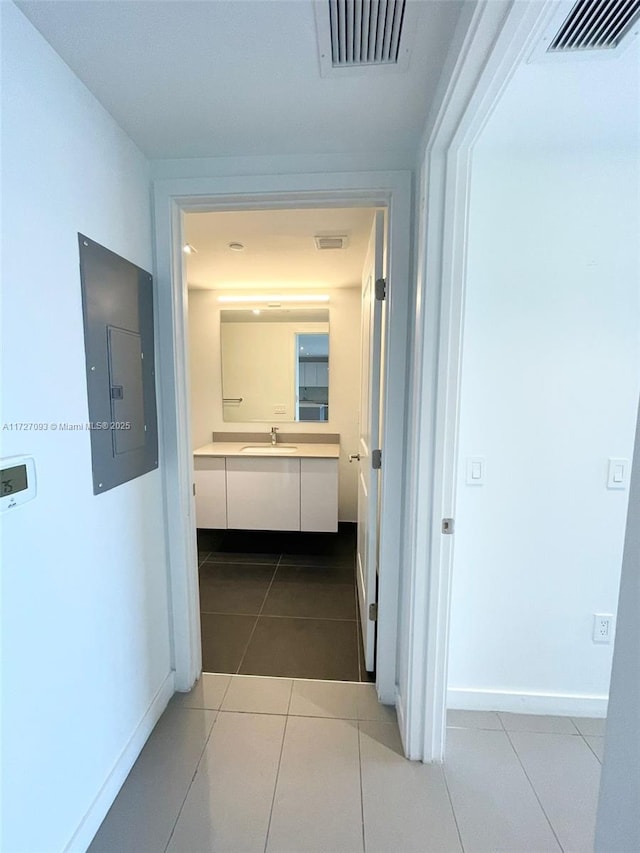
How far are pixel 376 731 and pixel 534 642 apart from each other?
751mm

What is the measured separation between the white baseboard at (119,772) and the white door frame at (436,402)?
1.00m

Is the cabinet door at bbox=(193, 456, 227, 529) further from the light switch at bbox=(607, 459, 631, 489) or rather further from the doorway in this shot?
the light switch at bbox=(607, 459, 631, 489)

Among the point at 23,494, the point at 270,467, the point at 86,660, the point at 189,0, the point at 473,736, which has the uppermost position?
the point at 189,0

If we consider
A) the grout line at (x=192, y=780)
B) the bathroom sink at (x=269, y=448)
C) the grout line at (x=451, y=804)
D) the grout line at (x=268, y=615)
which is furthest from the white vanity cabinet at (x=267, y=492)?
the grout line at (x=451, y=804)

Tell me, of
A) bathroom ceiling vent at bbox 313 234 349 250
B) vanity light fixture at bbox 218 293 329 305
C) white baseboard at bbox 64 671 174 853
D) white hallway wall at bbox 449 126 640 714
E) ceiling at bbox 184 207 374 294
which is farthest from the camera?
vanity light fixture at bbox 218 293 329 305

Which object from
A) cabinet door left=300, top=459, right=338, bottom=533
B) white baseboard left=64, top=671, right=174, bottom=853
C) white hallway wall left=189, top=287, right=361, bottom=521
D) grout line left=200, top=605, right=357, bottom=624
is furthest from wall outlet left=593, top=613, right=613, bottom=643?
white hallway wall left=189, top=287, right=361, bottom=521

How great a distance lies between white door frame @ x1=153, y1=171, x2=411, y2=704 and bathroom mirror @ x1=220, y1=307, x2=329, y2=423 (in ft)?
5.68

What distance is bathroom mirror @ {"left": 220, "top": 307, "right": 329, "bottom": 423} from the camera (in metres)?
3.24

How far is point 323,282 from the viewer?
9.87 ft

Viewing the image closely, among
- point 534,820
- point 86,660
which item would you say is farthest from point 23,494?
point 534,820

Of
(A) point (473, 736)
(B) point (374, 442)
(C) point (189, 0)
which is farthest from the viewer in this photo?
(B) point (374, 442)

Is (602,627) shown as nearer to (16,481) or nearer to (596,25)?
(596,25)

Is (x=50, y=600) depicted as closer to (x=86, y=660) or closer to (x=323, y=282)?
(x=86, y=660)

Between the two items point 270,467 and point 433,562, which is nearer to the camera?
point 433,562
